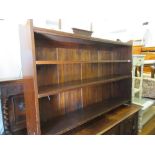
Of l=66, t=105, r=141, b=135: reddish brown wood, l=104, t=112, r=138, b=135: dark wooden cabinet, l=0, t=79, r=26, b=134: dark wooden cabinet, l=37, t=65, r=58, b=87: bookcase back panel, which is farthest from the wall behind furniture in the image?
Result: l=104, t=112, r=138, b=135: dark wooden cabinet

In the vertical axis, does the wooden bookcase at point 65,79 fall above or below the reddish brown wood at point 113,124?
above

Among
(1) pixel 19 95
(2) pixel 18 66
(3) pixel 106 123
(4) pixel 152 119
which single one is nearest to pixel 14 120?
(1) pixel 19 95

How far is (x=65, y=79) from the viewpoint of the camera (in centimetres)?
169

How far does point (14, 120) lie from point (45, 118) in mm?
445

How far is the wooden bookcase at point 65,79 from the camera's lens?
115 centimetres

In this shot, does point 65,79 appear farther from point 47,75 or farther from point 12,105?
point 12,105

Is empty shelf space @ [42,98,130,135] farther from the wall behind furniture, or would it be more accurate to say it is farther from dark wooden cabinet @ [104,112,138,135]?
the wall behind furniture

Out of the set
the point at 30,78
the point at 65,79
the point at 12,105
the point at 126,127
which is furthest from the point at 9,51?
the point at 126,127

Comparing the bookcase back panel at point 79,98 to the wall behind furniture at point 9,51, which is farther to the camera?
the wall behind furniture at point 9,51

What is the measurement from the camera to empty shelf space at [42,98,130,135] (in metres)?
1.34

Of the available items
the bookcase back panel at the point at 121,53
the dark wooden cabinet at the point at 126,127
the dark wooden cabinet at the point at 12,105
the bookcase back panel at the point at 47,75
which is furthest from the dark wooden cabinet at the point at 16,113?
the bookcase back panel at the point at 121,53

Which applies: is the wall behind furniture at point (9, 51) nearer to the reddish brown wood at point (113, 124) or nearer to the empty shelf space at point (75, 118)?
the empty shelf space at point (75, 118)
